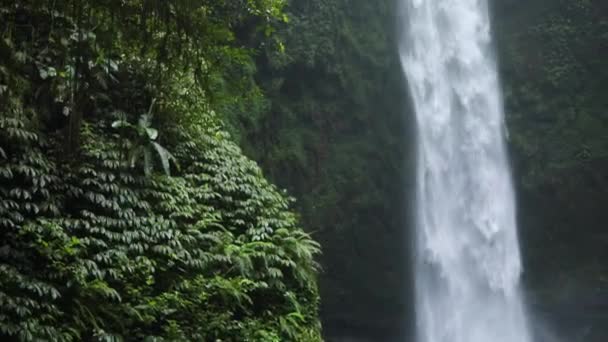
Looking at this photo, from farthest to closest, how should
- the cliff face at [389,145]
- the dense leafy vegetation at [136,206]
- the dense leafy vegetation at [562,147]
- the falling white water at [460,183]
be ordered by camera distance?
the dense leafy vegetation at [562,147]
the falling white water at [460,183]
the cliff face at [389,145]
the dense leafy vegetation at [136,206]

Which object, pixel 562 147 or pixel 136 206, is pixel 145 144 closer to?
pixel 136 206

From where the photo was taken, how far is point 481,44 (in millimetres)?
17609

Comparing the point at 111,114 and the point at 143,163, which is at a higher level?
the point at 111,114

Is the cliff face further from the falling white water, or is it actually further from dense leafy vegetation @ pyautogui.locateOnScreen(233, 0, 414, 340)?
the falling white water

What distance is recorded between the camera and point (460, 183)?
52.7 feet

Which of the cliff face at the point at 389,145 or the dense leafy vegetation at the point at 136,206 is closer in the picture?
the dense leafy vegetation at the point at 136,206

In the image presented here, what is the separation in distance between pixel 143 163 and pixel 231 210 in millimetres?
1173

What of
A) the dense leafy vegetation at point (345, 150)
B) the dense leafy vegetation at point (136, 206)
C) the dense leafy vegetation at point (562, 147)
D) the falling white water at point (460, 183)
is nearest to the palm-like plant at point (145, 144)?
the dense leafy vegetation at point (136, 206)

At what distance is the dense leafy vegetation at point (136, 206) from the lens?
440cm

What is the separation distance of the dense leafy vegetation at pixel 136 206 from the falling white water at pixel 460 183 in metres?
8.65

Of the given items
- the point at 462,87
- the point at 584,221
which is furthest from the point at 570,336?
the point at 462,87

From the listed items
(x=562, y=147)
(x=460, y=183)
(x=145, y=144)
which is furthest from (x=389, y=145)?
(x=145, y=144)

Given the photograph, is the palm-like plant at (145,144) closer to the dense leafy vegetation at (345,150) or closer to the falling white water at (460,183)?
the dense leafy vegetation at (345,150)

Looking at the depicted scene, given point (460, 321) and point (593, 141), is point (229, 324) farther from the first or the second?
point (593, 141)
